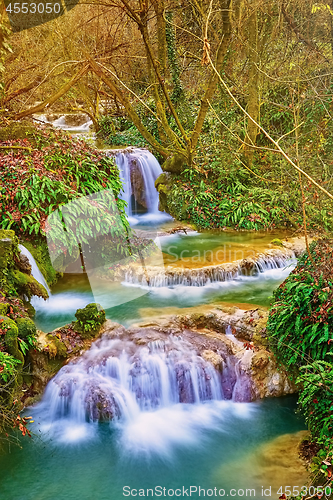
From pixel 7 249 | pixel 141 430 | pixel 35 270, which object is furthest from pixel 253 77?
pixel 141 430

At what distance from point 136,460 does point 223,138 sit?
10.8 metres

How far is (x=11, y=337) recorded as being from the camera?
17.2 feet

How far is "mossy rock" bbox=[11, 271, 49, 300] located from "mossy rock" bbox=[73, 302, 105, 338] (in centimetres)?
117

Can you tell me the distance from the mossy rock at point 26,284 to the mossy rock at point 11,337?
4.78 ft

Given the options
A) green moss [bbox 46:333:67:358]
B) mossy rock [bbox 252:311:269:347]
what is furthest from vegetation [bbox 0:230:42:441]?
mossy rock [bbox 252:311:269:347]

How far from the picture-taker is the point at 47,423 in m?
5.31

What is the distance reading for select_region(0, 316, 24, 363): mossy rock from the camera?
5229mm

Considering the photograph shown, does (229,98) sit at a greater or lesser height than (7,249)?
greater

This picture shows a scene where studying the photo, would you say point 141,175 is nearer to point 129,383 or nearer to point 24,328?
point 24,328

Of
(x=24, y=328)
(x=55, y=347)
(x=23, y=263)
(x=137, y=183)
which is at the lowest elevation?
(x=55, y=347)

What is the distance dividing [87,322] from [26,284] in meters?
1.39

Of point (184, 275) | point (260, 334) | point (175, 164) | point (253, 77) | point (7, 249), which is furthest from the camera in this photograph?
point (175, 164)

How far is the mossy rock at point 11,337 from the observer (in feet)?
17.2

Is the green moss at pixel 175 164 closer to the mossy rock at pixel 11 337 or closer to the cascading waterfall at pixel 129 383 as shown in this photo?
the cascading waterfall at pixel 129 383
